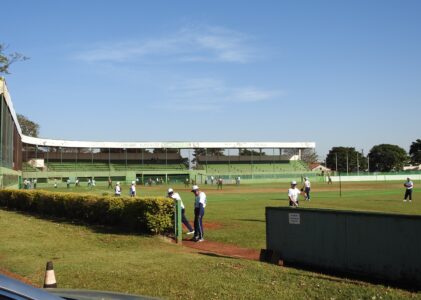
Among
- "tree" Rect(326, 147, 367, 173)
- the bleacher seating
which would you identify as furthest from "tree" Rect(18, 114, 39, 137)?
"tree" Rect(326, 147, 367, 173)

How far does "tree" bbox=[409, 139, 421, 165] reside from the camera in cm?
14132

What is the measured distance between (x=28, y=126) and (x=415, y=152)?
105m

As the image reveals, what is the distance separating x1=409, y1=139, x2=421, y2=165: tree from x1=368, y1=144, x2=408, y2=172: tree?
17.7 ft

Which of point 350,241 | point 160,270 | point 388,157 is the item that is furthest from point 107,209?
point 388,157

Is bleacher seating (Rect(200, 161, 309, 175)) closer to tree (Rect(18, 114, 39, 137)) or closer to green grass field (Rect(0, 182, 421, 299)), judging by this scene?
tree (Rect(18, 114, 39, 137))

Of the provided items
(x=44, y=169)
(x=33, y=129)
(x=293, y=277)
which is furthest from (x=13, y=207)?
(x=33, y=129)

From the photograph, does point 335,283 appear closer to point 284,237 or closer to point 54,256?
point 284,237

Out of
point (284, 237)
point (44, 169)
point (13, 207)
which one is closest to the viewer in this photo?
point (284, 237)

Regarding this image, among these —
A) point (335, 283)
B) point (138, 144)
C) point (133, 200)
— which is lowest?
point (335, 283)

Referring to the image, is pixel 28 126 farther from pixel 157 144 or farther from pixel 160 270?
pixel 160 270

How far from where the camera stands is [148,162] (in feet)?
333

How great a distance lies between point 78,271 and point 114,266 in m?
0.78

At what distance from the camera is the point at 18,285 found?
326cm

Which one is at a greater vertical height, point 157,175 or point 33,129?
point 33,129
